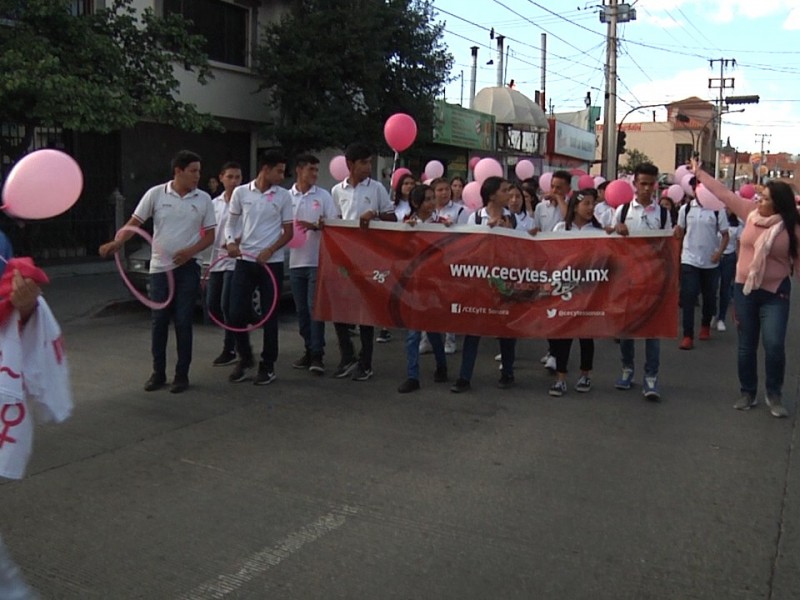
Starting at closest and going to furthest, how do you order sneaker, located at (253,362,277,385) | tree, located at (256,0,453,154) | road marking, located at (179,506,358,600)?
road marking, located at (179,506,358,600)
sneaker, located at (253,362,277,385)
tree, located at (256,0,453,154)

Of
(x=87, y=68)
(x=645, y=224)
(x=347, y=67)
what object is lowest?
(x=645, y=224)

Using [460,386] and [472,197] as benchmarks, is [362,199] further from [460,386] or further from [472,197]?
[460,386]

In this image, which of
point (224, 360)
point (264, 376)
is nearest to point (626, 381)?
point (264, 376)

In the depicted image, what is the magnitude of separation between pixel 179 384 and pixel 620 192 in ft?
15.4

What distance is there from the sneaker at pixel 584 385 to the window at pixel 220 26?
43.1ft

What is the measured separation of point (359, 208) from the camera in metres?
7.90

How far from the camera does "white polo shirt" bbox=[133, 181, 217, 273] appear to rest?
6723 mm

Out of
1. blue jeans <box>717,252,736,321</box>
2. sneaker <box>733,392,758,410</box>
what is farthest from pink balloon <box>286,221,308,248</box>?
blue jeans <box>717,252,736,321</box>

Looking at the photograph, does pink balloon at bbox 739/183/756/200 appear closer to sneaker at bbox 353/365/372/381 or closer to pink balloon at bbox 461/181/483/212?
pink balloon at bbox 461/181/483/212

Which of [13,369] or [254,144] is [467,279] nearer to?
[13,369]

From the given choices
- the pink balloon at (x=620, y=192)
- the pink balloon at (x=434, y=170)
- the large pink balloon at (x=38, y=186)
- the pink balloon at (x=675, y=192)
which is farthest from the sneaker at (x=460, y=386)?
the pink balloon at (x=675, y=192)

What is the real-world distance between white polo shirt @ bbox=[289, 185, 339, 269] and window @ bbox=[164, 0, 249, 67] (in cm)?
1108

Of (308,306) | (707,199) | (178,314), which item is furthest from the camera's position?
(707,199)

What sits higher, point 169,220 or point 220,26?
point 220,26
